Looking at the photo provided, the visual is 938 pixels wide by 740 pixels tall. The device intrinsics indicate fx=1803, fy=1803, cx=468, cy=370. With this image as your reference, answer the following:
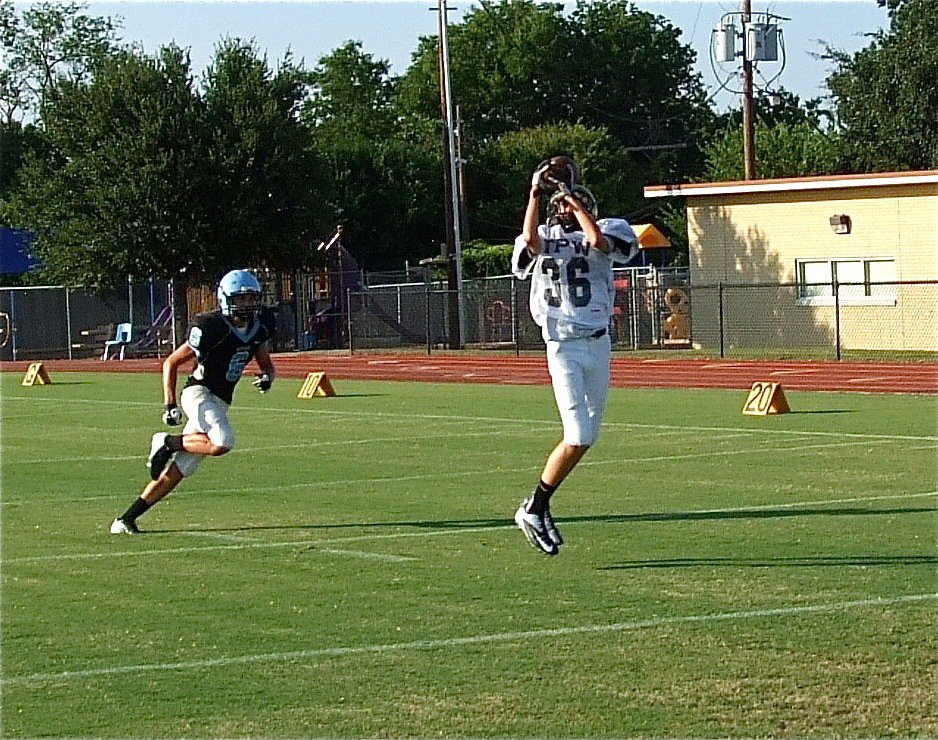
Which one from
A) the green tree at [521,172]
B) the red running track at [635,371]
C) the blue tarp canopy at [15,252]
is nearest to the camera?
the red running track at [635,371]

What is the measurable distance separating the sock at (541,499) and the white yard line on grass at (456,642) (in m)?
2.12

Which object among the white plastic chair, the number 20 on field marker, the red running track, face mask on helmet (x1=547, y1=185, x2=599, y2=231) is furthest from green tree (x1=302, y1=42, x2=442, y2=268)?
face mask on helmet (x1=547, y1=185, x2=599, y2=231)

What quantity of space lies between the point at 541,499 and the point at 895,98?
46590 mm

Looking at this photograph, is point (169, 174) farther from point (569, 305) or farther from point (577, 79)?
point (577, 79)

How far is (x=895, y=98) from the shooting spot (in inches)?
2137

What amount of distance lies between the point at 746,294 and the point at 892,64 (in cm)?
1844

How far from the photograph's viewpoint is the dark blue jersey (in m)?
11.7

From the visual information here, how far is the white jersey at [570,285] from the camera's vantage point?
10.1m

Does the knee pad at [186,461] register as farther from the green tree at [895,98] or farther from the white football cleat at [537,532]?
the green tree at [895,98]

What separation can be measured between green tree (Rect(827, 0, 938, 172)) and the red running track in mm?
20500

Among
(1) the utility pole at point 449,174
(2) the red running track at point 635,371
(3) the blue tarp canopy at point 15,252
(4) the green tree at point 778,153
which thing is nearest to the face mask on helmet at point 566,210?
(2) the red running track at point 635,371

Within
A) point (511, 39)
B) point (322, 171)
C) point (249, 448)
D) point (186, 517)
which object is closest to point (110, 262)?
point (322, 171)

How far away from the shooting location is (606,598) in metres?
8.76

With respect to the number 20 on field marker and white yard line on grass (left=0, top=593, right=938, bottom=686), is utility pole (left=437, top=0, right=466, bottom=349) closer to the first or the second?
the number 20 on field marker
